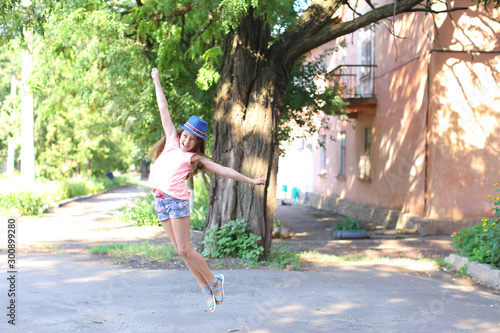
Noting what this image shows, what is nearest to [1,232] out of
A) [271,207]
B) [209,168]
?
[271,207]

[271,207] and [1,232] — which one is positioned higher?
[271,207]

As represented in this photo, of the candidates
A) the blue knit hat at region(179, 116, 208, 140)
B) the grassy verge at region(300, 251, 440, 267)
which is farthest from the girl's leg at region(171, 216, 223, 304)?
the grassy verge at region(300, 251, 440, 267)

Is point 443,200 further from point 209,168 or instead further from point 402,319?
point 209,168

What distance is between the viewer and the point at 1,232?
12.6 metres

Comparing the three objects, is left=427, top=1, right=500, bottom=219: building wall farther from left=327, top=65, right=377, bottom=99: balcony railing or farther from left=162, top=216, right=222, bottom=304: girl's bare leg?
left=162, top=216, right=222, bottom=304: girl's bare leg

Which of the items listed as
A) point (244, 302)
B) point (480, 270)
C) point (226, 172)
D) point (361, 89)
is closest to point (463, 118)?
point (361, 89)

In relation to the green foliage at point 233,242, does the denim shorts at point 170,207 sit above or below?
above

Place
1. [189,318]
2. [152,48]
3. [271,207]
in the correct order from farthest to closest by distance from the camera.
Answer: [152,48] → [271,207] → [189,318]

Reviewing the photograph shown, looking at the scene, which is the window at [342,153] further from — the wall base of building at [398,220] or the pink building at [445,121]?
the pink building at [445,121]

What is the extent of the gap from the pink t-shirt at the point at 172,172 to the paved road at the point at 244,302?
1417 mm

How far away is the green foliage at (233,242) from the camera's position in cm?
870

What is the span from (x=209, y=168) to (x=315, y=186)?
932 inches

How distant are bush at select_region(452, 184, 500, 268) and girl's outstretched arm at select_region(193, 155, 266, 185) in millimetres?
4358

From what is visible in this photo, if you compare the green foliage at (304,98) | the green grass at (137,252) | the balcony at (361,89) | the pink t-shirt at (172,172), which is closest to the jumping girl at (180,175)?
the pink t-shirt at (172,172)
